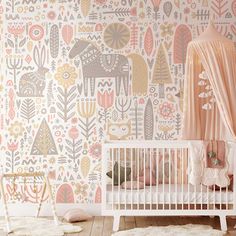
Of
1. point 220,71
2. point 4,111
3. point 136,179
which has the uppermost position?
point 220,71

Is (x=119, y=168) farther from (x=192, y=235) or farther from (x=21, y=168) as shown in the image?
(x=21, y=168)

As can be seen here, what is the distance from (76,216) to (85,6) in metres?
2.13

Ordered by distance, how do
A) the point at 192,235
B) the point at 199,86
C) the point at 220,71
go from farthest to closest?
1. the point at 199,86
2. the point at 220,71
3. the point at 192,235

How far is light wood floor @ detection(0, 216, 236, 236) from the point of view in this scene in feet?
15.4

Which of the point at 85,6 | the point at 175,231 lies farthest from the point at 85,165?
the point at 85,6

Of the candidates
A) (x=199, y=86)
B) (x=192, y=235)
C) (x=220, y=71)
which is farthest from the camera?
(x=199, y=86)

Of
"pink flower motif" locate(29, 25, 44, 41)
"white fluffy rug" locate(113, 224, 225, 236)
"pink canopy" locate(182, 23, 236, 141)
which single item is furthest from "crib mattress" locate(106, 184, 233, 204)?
"pink flower motif" locate(29, 25, 44, 41)

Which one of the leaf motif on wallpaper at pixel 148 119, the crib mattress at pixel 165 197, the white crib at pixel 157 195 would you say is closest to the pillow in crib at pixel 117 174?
the white crib at pixel 157 195

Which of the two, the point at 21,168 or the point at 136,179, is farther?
the point at 21,168

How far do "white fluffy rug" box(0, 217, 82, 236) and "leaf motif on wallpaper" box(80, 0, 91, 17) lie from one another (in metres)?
2.13

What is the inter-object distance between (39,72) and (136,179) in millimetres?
1489

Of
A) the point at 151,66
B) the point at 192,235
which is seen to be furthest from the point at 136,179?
the point at 151,66

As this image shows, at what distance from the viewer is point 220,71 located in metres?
4.78

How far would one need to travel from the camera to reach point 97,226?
489 centimetres
